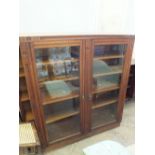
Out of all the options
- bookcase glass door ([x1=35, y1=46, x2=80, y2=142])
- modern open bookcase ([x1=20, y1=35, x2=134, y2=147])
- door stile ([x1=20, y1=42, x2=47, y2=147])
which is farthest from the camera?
bookcase glass door ([x1=35, y1=46, x2=80, y2=142])

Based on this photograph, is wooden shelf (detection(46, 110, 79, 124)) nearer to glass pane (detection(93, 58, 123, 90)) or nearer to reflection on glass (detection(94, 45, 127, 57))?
glass pane (detection(93, 58, 123, 90))

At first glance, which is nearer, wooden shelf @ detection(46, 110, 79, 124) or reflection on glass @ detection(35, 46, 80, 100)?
reflection on glass @ detection(35, 46, 80, 100)

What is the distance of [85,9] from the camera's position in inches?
92.3

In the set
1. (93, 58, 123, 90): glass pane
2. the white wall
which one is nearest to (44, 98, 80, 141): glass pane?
(93, 58, 123, 90): glass pane

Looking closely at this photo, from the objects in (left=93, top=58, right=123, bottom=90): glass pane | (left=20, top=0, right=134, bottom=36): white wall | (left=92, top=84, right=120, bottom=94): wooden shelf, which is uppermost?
(left=20, top=0, right=134, bottom=36): white wall

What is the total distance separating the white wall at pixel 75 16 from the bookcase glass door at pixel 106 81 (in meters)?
0.39

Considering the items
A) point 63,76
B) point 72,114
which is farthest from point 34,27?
point 72,114

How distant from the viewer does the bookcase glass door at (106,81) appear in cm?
215

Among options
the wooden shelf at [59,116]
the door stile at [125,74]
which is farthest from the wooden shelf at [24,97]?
the door stile at [125,74]

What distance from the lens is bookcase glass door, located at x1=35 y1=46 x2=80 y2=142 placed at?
184cm

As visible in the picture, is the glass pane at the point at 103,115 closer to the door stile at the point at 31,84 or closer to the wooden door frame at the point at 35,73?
the wooden door frame at the point at 35,73
